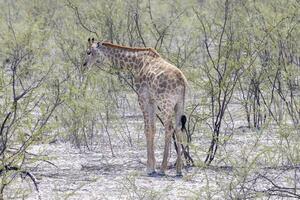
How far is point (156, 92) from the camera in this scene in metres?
10.1

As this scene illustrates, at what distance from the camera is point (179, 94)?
998 centimetres

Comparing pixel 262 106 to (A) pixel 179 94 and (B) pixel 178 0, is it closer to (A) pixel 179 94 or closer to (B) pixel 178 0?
(A) pixel 179 94

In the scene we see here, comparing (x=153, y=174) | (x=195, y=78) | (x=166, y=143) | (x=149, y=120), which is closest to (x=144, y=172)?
(x=153, y=174)

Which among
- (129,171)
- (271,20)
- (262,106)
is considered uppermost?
(271,20)

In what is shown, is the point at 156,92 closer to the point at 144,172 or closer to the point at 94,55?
the point at 144,172

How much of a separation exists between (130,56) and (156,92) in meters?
0.75

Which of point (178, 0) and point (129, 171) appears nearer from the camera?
point (129, 171)

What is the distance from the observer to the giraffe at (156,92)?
9.98 m

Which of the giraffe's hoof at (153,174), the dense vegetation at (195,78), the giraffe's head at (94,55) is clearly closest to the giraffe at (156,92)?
the giraffe's hoof at (153,174)

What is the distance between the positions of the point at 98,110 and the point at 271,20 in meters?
2.77

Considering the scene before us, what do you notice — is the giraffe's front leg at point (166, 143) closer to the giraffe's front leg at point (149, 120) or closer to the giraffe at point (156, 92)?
the giraffe at point (156, 92)

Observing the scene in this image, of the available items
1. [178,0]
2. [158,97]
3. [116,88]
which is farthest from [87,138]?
[178,0]

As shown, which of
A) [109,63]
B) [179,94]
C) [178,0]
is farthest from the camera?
[178,0]

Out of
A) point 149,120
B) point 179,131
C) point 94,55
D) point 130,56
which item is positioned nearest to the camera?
point 179,131
